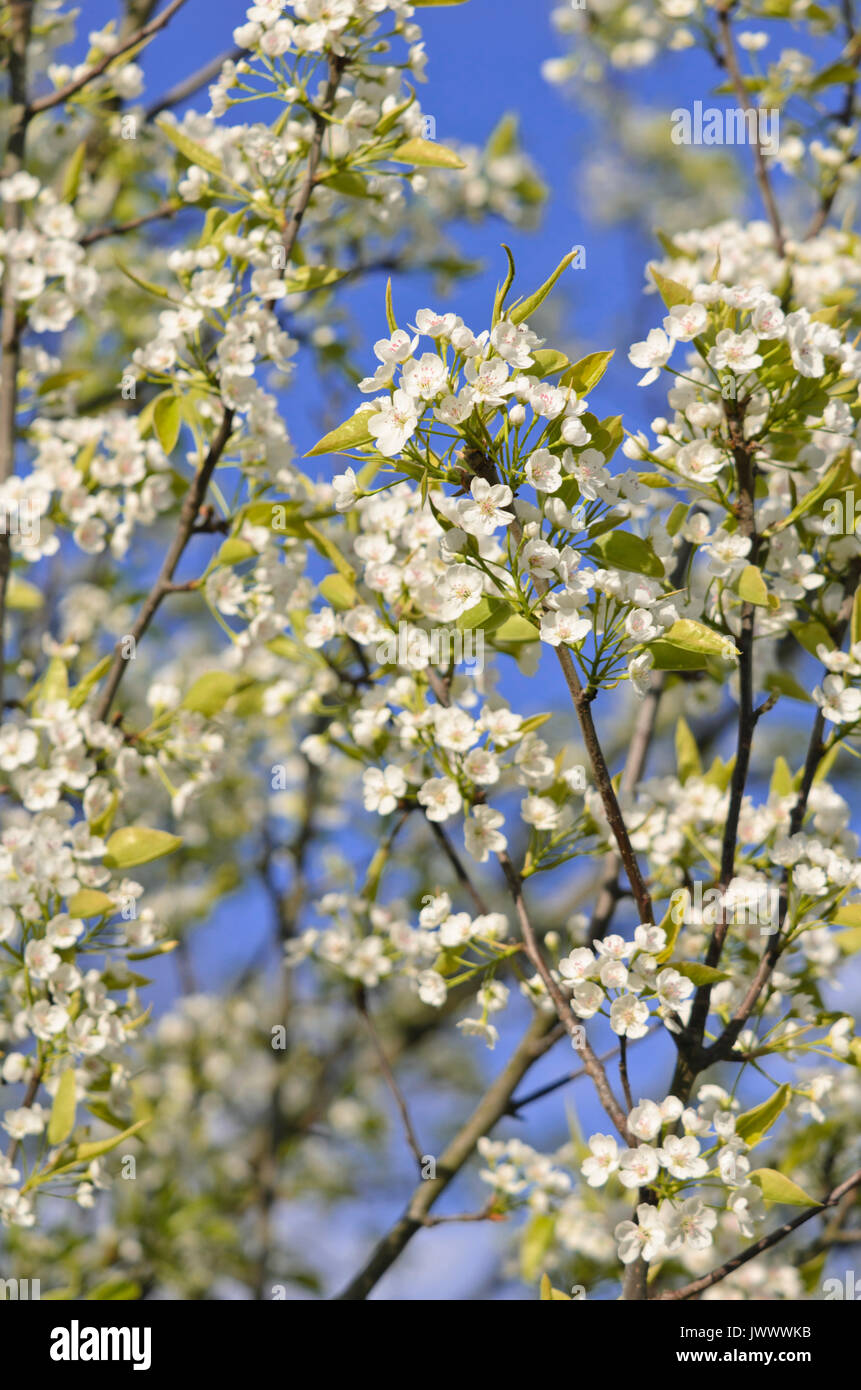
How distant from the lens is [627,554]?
52.1 inches

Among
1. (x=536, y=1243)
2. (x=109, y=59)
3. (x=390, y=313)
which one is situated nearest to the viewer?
(x=390, y=313)

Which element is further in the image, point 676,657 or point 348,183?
point 348,183

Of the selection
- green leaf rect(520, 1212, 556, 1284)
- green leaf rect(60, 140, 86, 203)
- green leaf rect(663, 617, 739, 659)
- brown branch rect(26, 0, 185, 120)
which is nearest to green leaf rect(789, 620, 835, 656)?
green leaf rect(663, 617, 739, 659)

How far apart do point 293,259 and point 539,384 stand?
0.99 metres

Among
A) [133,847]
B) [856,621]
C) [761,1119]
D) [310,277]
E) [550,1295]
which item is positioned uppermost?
[310,277]

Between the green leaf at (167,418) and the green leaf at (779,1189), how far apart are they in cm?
138

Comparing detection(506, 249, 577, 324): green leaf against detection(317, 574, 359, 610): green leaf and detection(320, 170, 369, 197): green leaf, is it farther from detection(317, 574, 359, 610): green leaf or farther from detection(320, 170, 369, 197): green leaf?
detection(320, 170, 369, 197): green leaf

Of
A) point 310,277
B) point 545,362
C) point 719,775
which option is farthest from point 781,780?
point 310,277

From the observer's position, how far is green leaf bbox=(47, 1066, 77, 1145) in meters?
1.64

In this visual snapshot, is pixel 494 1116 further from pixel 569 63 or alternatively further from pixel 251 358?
pixel 569 63

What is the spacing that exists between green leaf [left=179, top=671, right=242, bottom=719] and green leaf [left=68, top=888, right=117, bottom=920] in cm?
40

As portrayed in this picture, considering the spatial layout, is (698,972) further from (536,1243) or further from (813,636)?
(536,1243)

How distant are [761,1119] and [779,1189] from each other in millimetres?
78
